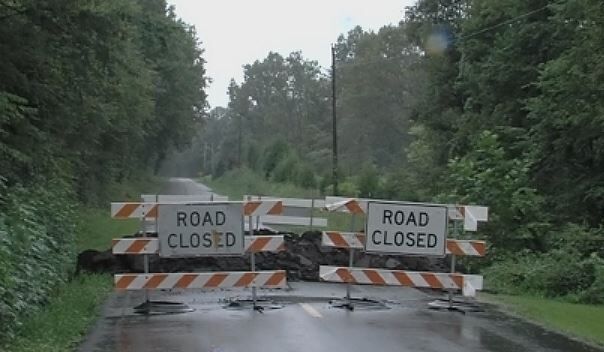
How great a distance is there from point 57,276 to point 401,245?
5.40 metres

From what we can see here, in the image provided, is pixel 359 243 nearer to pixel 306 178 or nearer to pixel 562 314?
pixel 562 314

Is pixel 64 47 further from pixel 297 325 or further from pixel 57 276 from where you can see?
pixel 297 325

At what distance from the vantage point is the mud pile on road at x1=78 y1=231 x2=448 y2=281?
17547 mm

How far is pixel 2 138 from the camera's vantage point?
52.9 ft

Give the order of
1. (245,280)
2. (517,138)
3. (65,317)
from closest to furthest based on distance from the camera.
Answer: (65,317) < (245,280) < (517,138)

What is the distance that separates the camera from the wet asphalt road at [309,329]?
10117mm

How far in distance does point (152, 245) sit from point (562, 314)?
6620 mm

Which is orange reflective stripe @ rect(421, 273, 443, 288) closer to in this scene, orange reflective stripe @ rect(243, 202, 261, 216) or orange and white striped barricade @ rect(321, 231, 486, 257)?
orange and white striped barricade @ rect(321, 231, 486, 257)

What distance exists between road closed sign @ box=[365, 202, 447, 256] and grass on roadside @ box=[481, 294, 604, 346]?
5.95ft

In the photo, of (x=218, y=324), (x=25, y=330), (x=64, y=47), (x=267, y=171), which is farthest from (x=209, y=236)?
(x=267, y=171)

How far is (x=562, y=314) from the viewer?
1395cm

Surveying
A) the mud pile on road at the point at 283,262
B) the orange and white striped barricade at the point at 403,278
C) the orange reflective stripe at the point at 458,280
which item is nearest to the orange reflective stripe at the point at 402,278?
the orange and white striped barricade at the point at 403,278

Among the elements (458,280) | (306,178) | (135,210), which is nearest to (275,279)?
(135,210)

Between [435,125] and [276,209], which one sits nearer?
[276,209]
